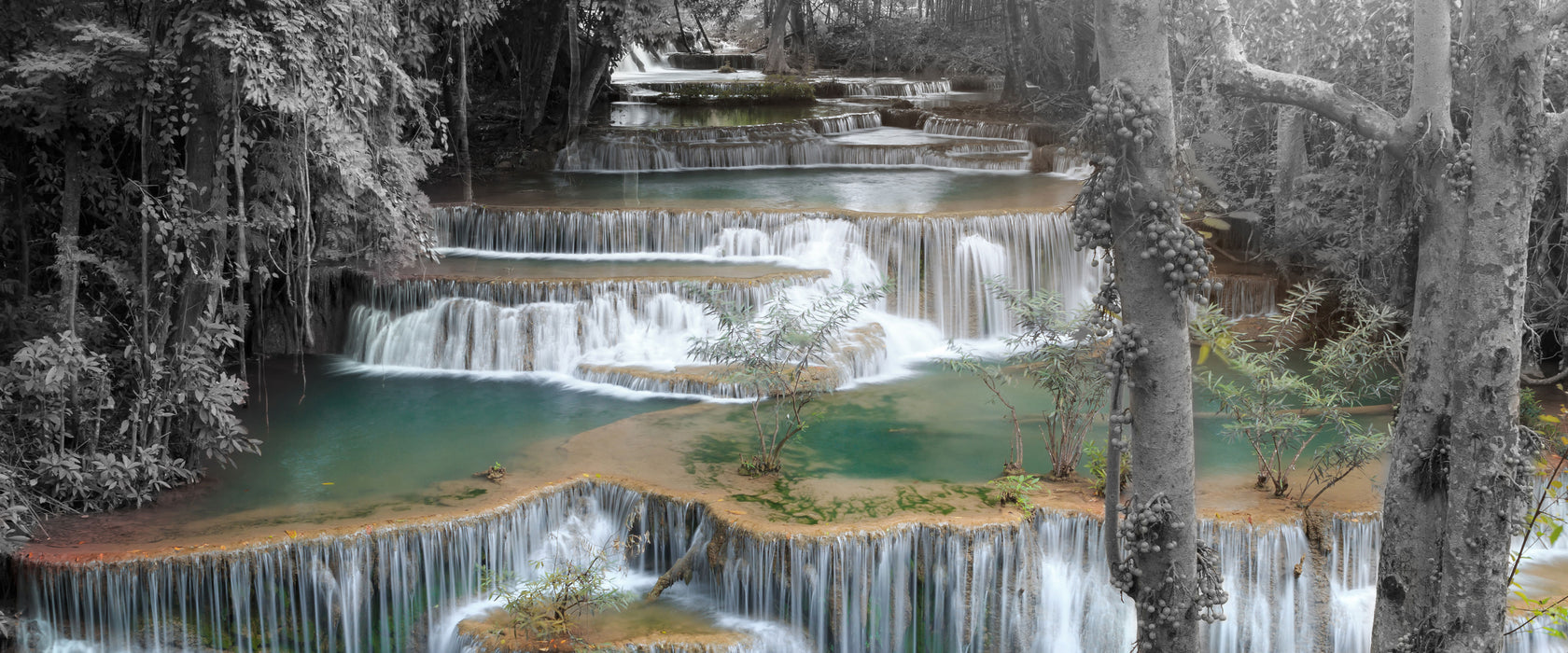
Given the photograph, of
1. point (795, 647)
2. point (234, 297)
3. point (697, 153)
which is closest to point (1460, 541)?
point (795, 647)

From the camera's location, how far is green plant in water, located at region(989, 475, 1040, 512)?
764 cm

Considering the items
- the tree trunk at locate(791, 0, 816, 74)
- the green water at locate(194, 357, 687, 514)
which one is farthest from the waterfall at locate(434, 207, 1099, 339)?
the tree trunk at locate(791, 0, 816, 74)

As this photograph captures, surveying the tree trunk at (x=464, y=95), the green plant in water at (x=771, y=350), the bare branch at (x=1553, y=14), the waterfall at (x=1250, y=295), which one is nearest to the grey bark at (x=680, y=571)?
the green plant in water at (x=771, y=350)

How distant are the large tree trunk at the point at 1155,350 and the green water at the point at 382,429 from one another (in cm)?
549

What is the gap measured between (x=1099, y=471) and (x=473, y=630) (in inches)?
173

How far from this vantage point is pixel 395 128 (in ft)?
32.1

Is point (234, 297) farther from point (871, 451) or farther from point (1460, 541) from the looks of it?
point (1460, 541)

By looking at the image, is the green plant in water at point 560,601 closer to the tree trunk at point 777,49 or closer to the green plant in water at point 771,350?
the green plant in water at point 771,350

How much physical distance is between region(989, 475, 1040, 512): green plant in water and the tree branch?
331 centimetres

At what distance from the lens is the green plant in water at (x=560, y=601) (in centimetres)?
692

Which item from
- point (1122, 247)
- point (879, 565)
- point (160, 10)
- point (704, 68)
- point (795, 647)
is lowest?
point (795, 647)

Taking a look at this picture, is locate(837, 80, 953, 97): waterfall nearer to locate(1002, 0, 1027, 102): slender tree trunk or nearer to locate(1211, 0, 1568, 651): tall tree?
locate(1002, 0, 1027, 102): slender tree trunk

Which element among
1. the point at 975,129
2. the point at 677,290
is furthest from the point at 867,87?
the point at 677,290

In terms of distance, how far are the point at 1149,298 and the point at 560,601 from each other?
164 inches
